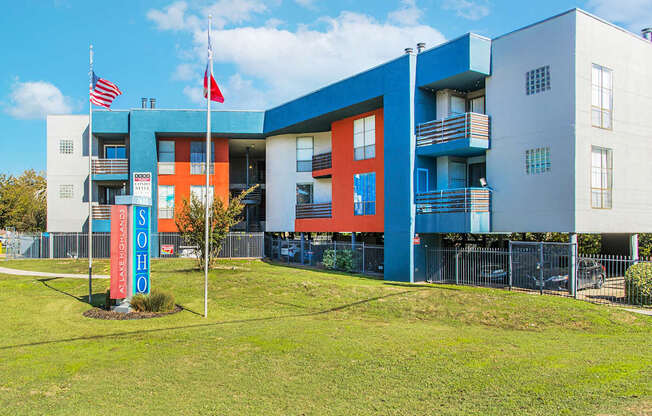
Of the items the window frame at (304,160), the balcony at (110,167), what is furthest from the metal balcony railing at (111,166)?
the window frame at (304,160)

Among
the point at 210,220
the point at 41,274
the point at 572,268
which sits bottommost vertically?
the point at 41,274

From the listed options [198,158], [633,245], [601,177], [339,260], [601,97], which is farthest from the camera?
[198,158]

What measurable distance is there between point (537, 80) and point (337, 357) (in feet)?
51.2

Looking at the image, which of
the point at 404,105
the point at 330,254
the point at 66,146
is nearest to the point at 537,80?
the point at 404,105

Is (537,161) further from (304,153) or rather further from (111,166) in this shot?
(111,166)

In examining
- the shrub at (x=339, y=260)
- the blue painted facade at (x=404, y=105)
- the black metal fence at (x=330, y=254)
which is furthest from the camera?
the shrub at (x=339, y=260)

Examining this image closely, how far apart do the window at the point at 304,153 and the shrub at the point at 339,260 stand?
7267 mm

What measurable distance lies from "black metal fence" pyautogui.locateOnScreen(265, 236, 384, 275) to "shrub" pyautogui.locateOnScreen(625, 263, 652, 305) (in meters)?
11.9

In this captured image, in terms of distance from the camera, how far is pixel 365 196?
27.5 meters

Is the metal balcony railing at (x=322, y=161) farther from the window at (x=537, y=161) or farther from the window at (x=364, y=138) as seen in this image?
the window at (x=537, y=161)

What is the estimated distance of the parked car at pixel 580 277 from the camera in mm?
18750

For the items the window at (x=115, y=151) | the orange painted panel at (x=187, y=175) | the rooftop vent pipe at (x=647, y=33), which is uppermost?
the rooftop vent pipe at (x=647, y=33)

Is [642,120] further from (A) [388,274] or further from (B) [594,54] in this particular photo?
(A) [388,274]

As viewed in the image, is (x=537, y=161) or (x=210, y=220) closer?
(x=537, y=161)
